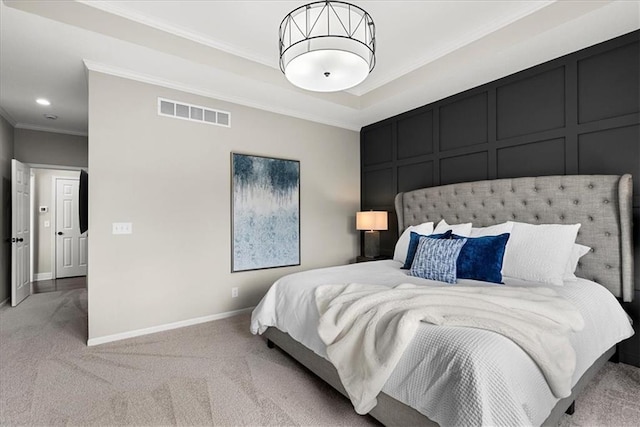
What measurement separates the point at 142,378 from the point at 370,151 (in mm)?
3899

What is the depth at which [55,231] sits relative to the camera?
6.31 metres

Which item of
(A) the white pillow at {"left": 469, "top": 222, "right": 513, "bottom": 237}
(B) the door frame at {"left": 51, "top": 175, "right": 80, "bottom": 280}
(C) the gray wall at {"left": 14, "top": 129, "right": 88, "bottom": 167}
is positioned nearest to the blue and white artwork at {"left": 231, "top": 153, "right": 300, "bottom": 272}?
(A) the white pillow at {"left": 469, "top": 222, "right": 513, "bottom": 237}

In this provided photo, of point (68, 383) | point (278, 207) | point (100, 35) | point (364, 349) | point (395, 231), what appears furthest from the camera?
point (395, 231)

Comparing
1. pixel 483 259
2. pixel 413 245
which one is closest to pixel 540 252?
pixel 483 259

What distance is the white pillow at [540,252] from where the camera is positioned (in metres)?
2.36

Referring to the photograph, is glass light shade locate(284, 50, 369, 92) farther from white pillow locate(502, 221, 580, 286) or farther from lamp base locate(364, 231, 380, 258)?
lamp base locate(364, 231, 380, 258)

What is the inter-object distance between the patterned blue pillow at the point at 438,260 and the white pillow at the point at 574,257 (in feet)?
2.54

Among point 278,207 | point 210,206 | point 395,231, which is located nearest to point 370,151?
point 395,231

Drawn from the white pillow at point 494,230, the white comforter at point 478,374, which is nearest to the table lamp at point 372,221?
the white pillow at point 494,230

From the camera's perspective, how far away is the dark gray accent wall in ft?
8.09

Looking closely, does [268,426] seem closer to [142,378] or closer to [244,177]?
[142,378]

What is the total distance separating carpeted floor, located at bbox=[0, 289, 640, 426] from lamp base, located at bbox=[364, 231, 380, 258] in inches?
87.6

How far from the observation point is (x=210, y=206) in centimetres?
360

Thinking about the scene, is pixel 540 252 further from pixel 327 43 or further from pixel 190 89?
pixel 190 89
